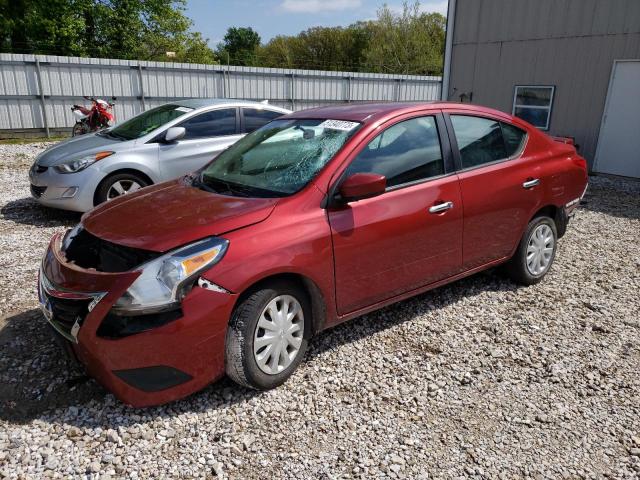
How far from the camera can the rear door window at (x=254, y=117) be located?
760 cm

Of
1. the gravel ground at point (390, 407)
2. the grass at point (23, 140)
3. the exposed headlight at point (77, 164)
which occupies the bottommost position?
the grass at point (23, 140)

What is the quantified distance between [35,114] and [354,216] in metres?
15.3

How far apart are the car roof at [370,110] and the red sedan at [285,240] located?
21mm

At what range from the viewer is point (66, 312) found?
282 centimetres

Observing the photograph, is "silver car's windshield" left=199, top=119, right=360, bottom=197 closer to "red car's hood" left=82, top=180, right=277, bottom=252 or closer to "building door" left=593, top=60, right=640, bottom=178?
"red car's hood" left=82, top=180, right=277, bottom=252

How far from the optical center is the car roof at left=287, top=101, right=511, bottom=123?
146 inches

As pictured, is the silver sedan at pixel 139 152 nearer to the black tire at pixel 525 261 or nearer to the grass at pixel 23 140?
the black tire at pixel 525 261

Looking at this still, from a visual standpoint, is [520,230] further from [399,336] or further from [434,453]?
[434,453]

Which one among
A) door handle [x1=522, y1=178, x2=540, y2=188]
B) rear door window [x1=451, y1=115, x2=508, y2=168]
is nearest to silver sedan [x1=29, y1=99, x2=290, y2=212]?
rear door window [x1=451, y1=115, x2=508, y2=168]

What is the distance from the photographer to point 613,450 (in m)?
2.76

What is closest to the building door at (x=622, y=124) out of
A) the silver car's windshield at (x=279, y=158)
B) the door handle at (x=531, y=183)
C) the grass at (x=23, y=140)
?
the door handle at (x=531, y=183)

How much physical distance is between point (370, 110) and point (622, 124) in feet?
30.1

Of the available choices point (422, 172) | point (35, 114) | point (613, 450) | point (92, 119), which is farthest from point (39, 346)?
point (35, 114)

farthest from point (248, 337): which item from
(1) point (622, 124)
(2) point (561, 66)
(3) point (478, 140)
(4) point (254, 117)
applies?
(2) point (561, 66)
